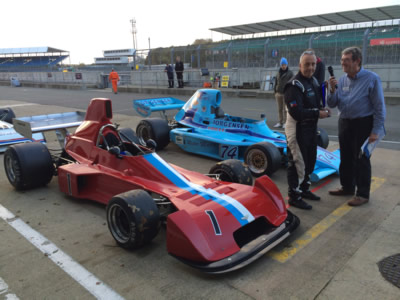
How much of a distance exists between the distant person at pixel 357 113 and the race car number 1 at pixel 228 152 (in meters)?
2.12

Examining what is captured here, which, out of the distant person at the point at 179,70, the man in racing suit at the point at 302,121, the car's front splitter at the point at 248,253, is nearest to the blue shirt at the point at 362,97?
the man in racing suit at the point at 302,121

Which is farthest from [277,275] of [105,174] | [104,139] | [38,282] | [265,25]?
[265,25]

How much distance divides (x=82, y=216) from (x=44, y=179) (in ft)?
4.63

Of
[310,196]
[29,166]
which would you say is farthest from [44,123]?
[310,196]

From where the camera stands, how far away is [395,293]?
2.72 meters

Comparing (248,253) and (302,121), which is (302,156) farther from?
(248,253)

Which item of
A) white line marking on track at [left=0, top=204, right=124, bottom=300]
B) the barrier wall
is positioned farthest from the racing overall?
the barrier wall

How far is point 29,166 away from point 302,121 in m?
4.16

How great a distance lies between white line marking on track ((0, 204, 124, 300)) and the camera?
9.39ft

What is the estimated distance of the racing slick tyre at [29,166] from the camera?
5090 mm

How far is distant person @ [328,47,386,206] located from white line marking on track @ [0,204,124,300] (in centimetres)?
344

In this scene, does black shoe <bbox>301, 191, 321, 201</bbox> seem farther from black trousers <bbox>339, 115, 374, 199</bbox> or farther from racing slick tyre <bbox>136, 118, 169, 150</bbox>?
racing slick tyre <bbox>136, 118, 169, 150</bbox>

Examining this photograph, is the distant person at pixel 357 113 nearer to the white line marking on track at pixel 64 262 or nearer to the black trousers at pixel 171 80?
the white line marking on track at pixel 64 262

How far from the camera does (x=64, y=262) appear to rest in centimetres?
331
